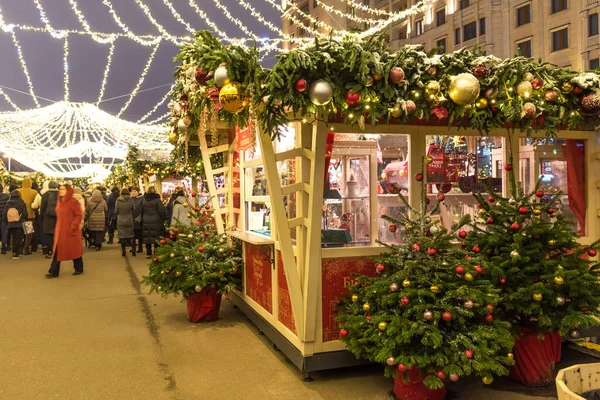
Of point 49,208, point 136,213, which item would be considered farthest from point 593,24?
point 49,208

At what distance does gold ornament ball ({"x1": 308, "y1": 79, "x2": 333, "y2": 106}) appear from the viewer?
13.2 feet

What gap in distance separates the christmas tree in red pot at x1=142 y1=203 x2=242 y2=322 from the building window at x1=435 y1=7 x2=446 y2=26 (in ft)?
107

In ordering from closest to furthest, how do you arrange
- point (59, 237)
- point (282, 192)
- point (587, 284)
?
point (587, 284) → point (282, 192) → point (59, 237)

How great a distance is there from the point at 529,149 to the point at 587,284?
1.80 m

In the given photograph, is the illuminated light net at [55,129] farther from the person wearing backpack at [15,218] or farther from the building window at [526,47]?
the building window at [526,47]

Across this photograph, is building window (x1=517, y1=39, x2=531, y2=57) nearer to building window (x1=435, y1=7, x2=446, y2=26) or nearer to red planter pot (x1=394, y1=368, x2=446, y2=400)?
building window (x1=435, y1=7, x2=446, y2=26)

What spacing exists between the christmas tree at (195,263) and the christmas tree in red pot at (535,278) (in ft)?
9.93

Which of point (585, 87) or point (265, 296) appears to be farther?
point (265, 296)

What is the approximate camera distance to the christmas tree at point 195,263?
260 inches

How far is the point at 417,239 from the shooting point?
447 centimetres

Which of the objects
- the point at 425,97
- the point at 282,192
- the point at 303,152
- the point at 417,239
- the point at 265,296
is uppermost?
the point at 425,97

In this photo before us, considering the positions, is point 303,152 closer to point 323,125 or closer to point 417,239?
point 323,125

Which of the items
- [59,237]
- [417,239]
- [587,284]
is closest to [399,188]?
[417,239]

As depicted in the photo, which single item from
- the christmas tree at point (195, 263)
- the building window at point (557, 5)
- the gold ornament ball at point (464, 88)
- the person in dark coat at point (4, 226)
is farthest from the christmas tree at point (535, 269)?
the building window at point (557, 5)
